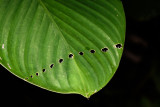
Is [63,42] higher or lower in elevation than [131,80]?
higher

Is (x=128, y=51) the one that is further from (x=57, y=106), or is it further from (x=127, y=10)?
(x=57, y=106)

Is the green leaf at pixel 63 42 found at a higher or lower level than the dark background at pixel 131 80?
higher

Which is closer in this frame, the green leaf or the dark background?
the green leaf

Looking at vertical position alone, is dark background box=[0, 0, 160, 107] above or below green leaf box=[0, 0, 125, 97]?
below

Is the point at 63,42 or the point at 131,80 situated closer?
the point at 63,42

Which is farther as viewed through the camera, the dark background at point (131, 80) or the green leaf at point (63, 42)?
the dark background at point (131, 80)

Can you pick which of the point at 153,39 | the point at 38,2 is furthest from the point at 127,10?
the point at 38,2
